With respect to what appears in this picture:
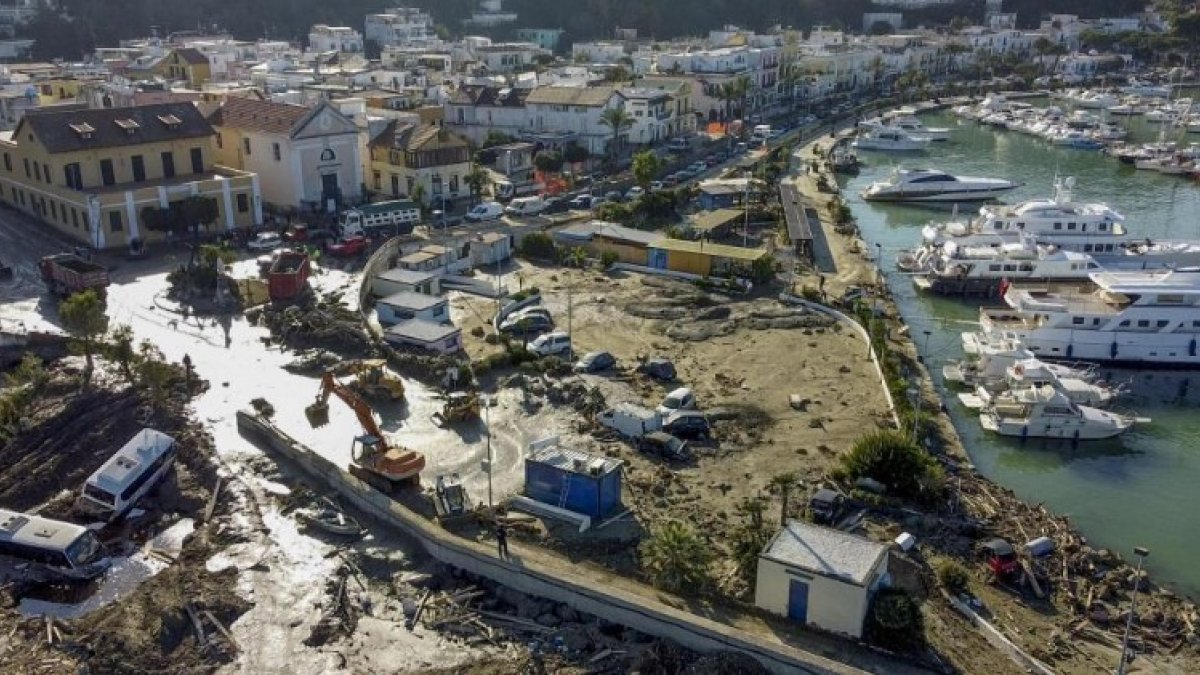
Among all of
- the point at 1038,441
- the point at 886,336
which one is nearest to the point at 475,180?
the point at 886,336

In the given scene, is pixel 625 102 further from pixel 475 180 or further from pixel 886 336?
pixel 886 336

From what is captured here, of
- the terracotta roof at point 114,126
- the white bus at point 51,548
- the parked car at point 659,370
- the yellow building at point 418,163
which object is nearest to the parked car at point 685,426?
the parked car at point 659,370

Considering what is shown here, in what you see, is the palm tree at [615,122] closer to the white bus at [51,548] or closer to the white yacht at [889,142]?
the white yacht at [889,142]

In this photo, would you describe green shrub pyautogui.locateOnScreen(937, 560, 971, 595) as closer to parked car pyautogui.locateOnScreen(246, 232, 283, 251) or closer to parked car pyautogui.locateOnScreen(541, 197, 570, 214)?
parked car pyautogui.locateOnScreen(246, 232, 283, 251)

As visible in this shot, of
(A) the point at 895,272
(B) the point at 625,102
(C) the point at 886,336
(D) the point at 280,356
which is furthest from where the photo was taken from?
(B) the point at 625,102

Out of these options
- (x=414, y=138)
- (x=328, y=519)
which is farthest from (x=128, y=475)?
(x=414, y=138)

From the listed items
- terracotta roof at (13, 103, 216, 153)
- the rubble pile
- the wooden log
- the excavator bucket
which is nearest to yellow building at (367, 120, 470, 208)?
terracotta roof at (13, 103, 216, 153)

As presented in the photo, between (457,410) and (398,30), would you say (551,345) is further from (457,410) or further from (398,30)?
(398,30)
